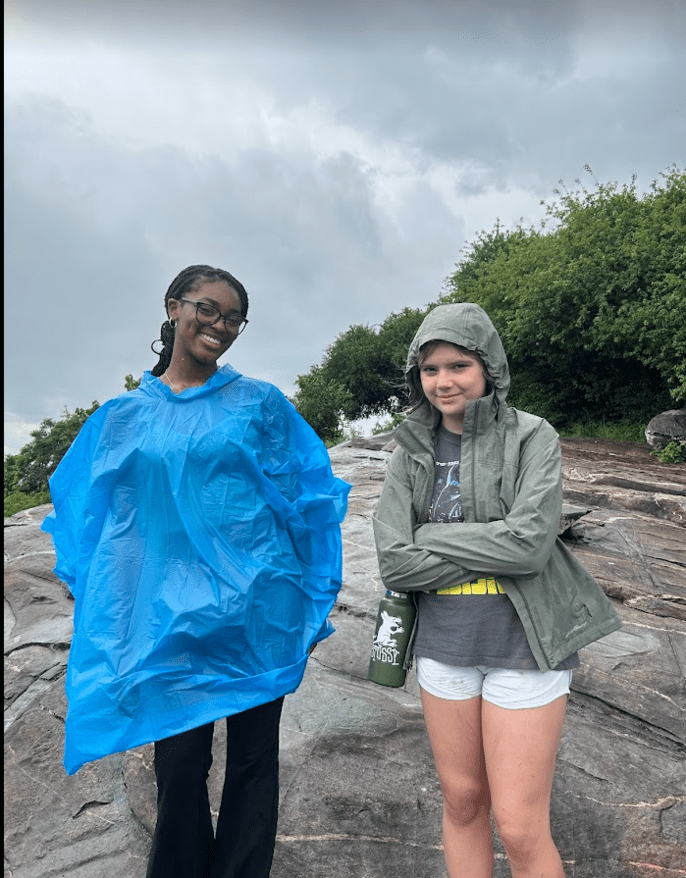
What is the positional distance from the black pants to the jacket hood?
53.8 inches

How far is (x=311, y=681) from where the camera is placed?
158 inches

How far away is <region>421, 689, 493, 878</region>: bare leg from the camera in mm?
2090

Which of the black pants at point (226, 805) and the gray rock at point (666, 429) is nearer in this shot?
the black pants at point (226, 805)

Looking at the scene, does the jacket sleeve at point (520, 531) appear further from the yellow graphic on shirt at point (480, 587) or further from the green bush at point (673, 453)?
the green bush at point (673, 453)

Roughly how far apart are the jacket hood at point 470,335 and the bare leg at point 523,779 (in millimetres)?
996

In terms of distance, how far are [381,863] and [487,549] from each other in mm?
1776

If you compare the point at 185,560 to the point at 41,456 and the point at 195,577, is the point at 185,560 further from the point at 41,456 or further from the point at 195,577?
the point at 41,456

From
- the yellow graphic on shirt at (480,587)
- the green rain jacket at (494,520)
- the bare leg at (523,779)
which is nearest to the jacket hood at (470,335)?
the green rain jacket at (494,520)

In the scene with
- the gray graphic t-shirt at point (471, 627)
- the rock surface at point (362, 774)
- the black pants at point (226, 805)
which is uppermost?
the gray graphic t-shirt at point (471, 627)

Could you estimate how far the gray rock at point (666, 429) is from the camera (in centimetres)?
1390

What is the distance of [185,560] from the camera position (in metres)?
2.31

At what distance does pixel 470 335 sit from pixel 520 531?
0.64 m

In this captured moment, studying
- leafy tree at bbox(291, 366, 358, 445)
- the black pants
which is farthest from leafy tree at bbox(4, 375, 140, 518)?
the black pants

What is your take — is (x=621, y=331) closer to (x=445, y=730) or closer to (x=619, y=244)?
(x=619, y=244)
